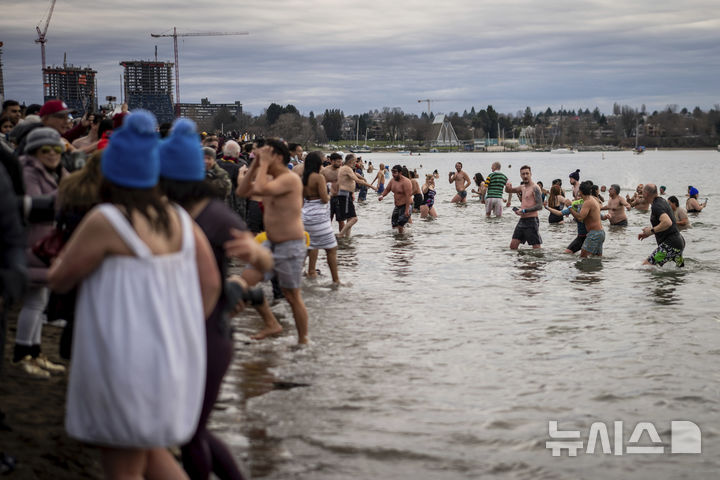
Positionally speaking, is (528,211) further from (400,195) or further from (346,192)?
(400,195)

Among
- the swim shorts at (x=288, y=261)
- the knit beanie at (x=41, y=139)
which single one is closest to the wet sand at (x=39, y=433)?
the knit beanie at (x=41, y=139)

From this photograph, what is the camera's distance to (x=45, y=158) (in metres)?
5.61

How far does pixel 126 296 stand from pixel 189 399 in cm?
47

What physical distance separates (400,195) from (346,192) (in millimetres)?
2621

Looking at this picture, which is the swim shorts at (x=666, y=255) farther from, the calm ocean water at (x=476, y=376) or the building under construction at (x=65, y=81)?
the building under construction at (x=65, y=81)

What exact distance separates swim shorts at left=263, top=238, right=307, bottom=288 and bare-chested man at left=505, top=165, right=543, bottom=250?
8.43 meters

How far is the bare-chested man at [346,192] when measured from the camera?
15.4 m

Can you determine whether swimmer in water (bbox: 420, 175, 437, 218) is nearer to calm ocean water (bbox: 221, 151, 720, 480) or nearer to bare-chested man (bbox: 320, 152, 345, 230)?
bare-chested man (bbox: 320, 152, 345, 230)

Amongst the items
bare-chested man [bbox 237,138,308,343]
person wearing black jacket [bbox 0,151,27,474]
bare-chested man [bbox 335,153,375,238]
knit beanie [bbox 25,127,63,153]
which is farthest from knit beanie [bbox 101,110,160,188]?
bare-chested man [bbox 335,153,375,238]

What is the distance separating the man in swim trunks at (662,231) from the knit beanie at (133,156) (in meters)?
11.2

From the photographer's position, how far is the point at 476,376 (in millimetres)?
6887

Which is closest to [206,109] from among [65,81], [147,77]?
[147,77]

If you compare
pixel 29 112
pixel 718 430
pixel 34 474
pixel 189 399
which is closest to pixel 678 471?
pixel 718 430

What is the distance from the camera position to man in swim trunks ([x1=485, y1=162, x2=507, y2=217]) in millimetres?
22922
